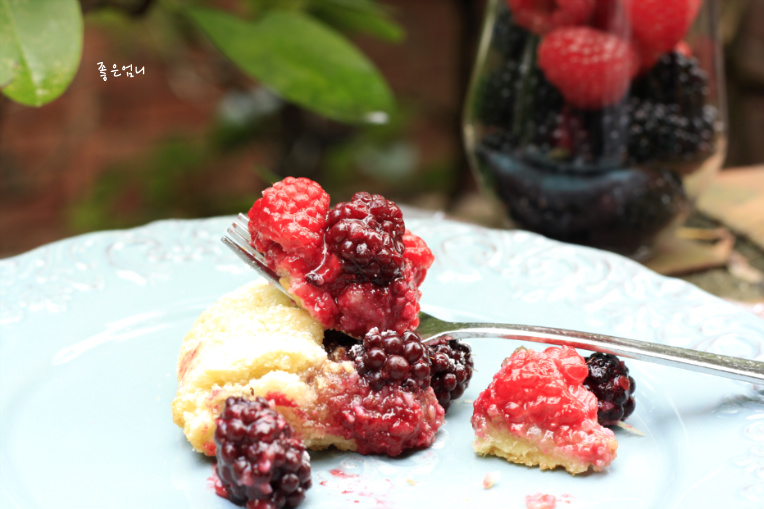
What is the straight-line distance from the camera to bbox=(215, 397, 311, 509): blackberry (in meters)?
1.00

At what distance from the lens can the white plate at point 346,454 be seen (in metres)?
1.07

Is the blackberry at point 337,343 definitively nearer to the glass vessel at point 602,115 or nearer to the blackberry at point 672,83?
the glass vessel at point 602,115

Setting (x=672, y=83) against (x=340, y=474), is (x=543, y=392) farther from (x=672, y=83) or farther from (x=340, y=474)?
(x=672, y=83)

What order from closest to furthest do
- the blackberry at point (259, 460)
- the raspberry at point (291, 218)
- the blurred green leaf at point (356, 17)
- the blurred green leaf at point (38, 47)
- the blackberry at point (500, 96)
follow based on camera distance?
the blackberry at point (259, 460)
the raspberry at point (291, 218)
the blurred green leaf at point (38, 47)
the blackberry at point (500, 96)
the blurred green leaf at point (356, 17)

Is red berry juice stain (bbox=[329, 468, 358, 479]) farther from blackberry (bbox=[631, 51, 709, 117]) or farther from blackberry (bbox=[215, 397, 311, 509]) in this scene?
blackberry (bbox=[631, 51, 709, 117])

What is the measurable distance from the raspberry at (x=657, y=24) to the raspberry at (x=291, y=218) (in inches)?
32.5

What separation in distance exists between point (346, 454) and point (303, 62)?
4.09ft

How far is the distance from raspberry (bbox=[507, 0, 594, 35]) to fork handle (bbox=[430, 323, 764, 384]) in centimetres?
73

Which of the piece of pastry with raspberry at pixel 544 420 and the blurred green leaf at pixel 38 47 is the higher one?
the blurred green leaf at pixel 38 47

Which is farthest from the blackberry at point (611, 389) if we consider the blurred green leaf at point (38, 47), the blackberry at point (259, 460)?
the blurred green leaf at point (38, 47)

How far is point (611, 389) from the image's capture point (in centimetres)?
119

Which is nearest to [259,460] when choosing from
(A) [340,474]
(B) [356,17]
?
(A) [340,474]

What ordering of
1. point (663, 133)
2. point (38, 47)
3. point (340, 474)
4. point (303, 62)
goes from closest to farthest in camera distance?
1. point (340, 474)
2. point (38, 47)
3. point (663, 133)
4. point (303, 62)

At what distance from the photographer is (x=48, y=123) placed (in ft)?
11.0
